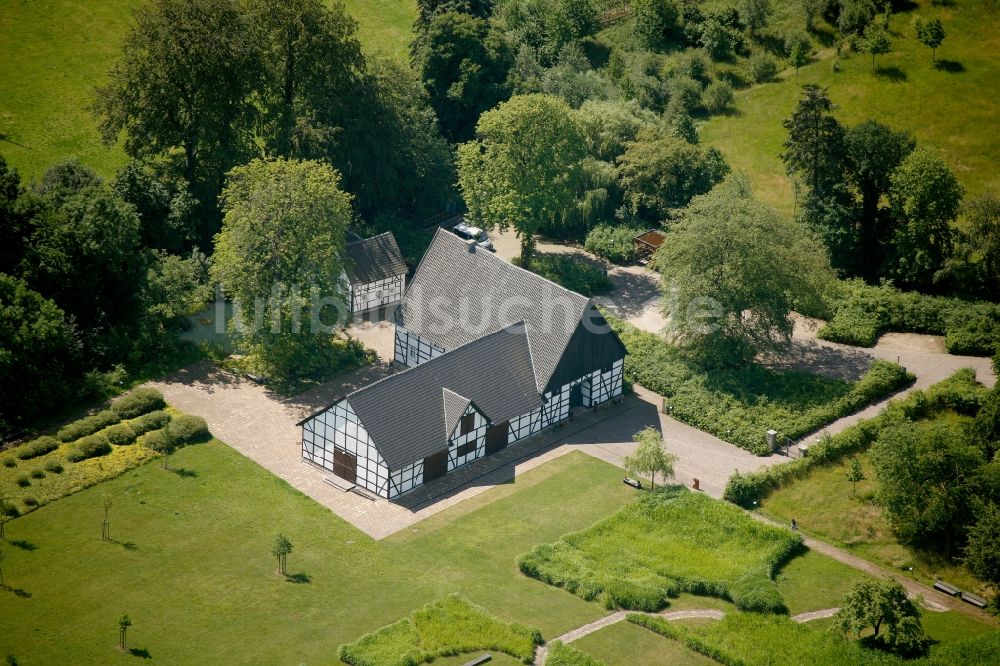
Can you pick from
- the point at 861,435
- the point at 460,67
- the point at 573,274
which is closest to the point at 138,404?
the point at 573,274

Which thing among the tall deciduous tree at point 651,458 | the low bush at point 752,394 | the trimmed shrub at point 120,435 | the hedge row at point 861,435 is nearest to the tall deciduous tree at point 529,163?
the low bush at point 752,394

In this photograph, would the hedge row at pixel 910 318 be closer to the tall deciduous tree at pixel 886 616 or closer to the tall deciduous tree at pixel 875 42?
the tall deciduous tree at pixel 875 42

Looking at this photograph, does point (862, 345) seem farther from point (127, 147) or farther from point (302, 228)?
point (127, 147)

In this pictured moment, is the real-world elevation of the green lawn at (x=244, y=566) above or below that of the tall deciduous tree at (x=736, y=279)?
below

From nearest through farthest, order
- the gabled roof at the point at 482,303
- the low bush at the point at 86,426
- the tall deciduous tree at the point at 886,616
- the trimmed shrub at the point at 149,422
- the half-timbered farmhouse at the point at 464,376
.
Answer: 1. the tall deciduous tree at the point at 886,616
2. the half-timbered farmhouse at the point at 464,376
3. the low bush at the point at 86,426
4. the trimmed shrub at the point at 149,422
5. the gabled roof at the point at 482,303

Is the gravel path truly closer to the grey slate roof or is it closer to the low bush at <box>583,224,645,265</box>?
the grey slate roof

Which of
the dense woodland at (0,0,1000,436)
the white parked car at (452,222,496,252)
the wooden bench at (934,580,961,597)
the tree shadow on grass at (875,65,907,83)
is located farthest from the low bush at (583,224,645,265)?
the wooden bench at (934,580,961,597)

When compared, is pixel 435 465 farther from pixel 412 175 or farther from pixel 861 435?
pixel 412 175
